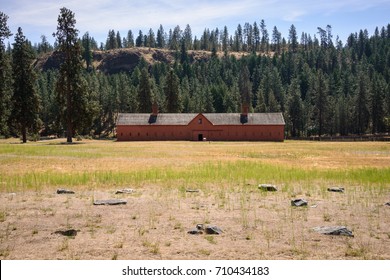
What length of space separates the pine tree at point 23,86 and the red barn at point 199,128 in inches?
1062

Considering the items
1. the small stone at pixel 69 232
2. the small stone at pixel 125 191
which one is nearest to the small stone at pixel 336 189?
the small stone at pixel 125 191

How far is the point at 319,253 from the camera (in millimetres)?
9320

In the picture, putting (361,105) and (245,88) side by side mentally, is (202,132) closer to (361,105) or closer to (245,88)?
(361,105)

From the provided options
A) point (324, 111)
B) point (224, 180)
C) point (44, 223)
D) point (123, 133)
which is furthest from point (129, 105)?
point (44, 223)

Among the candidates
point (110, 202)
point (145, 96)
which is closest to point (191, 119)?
point (145, 96)

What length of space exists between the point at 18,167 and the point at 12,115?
3489 centimetres

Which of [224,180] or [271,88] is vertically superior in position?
[271,88]

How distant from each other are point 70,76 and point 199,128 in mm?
34330

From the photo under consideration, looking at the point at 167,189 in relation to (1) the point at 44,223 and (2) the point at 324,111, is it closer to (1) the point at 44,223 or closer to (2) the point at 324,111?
(1) the point at 44,223

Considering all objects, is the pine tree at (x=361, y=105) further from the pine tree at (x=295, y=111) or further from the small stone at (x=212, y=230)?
the small stone at (x=212, y=230)

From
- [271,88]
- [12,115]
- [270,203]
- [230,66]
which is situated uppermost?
[230,66]

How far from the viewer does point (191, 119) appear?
86250 millimetres

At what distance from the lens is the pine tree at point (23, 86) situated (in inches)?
2277

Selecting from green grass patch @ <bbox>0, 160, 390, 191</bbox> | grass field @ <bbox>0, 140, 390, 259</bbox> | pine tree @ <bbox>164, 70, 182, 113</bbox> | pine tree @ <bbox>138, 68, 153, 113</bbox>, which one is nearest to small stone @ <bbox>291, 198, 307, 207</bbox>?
grass field @ <bbox>0, 140, 390, 259</bbox>
